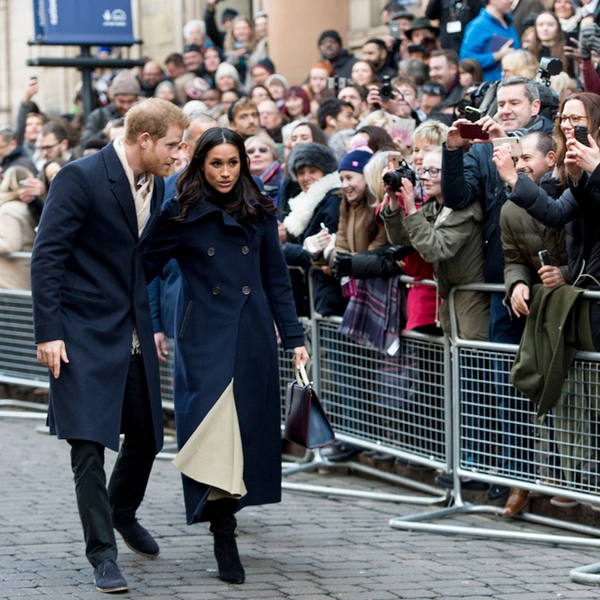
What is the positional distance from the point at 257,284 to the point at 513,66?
349 cm

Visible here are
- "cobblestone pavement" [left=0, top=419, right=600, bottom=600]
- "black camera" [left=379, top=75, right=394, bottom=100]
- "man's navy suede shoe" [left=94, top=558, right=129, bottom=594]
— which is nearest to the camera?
"man's navy suede shoe" [left=94, top=558, right=129, bottom=594]

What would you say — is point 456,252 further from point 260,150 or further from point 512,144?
point 260,150

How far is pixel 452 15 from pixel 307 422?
678 centimetres

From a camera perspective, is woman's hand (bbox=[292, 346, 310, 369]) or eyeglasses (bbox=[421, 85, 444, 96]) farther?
eyeglasses (bbox=[421, 85, 444, 96])

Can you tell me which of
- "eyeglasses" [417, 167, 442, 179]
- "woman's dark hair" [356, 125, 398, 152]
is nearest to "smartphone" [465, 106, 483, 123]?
"eyeglasses" [417, 167, 442, 179]

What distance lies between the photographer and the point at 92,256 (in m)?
5.78

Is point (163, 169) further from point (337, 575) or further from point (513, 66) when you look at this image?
point (513, 66)

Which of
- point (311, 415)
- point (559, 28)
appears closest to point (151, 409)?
point (311, 415)

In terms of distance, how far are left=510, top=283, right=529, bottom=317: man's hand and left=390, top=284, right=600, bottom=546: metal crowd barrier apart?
201mm

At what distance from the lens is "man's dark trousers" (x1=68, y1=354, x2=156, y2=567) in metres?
5.68

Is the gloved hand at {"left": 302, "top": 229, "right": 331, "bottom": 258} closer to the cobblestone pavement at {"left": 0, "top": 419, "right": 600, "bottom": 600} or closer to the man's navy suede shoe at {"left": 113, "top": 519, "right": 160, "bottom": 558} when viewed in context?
the cobblestone pavement at {"left": 0, "top": 419, "right": 600, "bottom": 600}

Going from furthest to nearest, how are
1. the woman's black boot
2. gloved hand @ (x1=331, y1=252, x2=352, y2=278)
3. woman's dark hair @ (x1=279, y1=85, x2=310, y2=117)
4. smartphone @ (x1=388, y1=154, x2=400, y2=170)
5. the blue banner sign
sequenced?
the blue banner sign → woman's dark hair @ (x1=279, y1=85, x2=310, y2=117) → gloved hand @ (x1=331, y1=252, x2=352, y2=278) → smartphone @ (x1=388, y1=154, x2=400, y2=170) → the woman's black boot

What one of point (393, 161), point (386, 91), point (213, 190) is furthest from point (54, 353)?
point (386, 91)

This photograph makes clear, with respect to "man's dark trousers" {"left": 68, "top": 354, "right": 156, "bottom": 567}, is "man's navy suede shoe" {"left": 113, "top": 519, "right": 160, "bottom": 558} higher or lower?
lower
